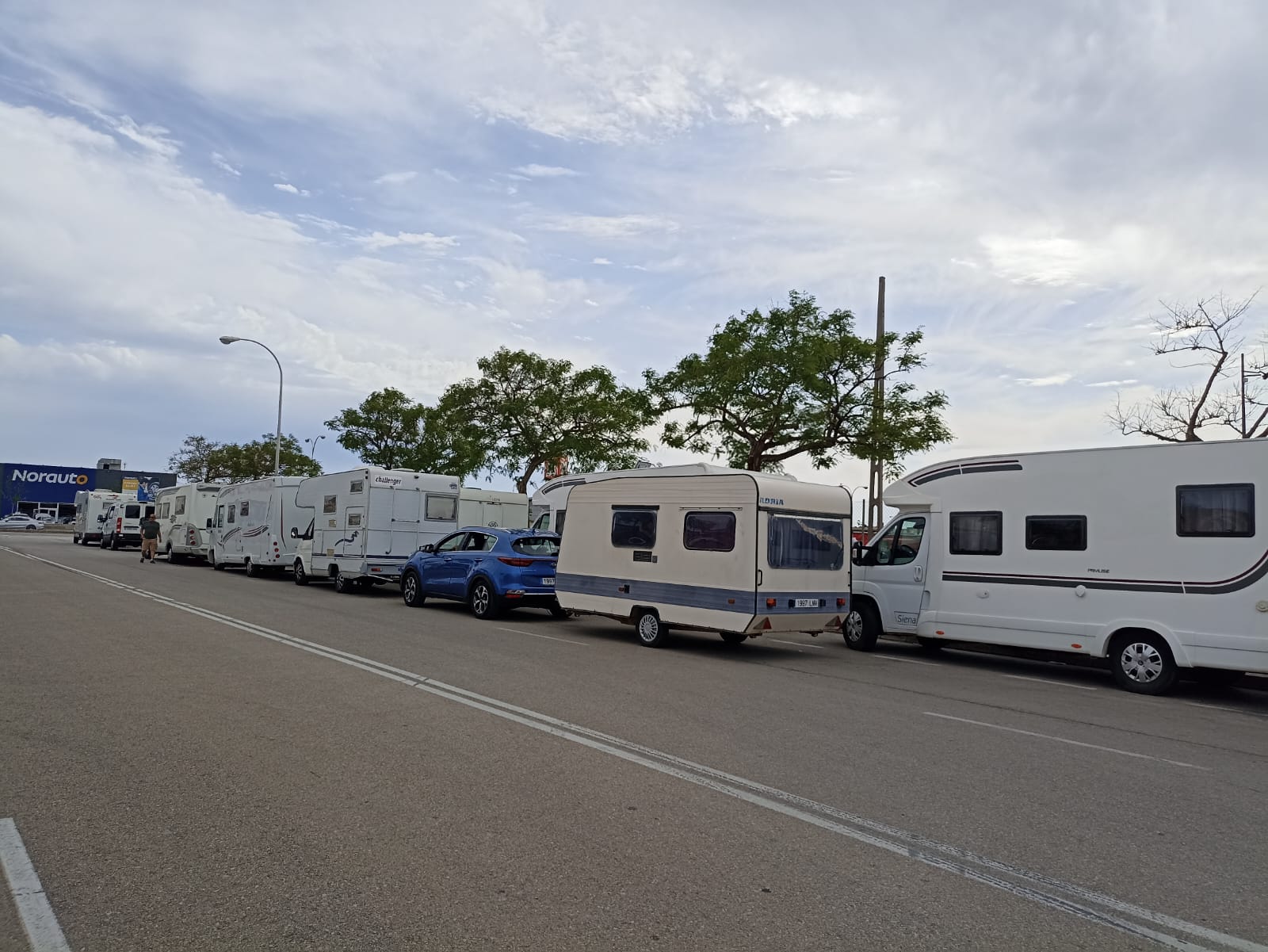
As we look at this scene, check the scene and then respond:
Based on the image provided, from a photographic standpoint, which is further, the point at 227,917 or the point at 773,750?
the point at 773,750

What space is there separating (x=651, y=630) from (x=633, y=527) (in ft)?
5.27

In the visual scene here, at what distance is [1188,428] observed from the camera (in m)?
22.4

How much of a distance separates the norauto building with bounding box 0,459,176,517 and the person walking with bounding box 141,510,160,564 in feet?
215

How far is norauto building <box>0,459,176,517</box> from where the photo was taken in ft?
315

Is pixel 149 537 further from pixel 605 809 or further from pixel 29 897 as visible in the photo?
pixel 29 897

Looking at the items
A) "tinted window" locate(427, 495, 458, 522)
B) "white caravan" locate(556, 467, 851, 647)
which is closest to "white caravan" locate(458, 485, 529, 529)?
"tinted window" locate(427, 495, 458, 522)

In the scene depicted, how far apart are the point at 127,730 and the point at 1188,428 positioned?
2283 cm

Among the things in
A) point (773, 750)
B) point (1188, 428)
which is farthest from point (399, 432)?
point (773, 750)

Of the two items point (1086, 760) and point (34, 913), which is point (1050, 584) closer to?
point (1086, 760)

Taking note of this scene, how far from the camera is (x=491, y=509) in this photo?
2791 cm

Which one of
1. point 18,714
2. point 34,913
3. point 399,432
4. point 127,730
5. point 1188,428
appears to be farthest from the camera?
point 399,432

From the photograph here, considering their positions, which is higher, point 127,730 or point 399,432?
point 399,432

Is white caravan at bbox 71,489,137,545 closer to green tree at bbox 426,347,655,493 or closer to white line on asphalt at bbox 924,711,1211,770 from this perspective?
green tree at bbox 426,347,655,493

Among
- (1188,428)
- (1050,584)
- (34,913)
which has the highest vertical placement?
(1188,428)
